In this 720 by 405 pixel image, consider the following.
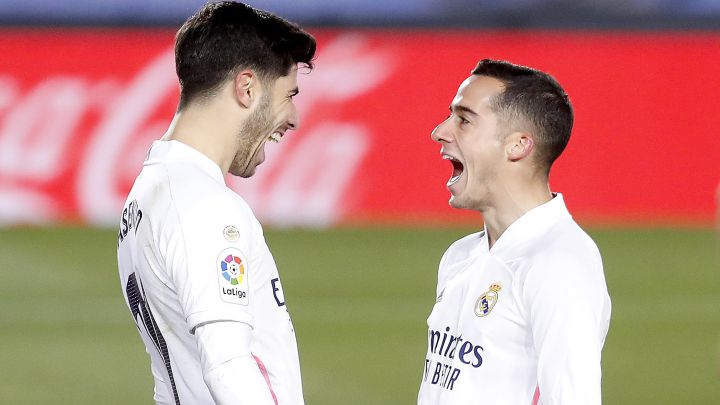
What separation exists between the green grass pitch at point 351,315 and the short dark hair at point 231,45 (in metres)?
3.73

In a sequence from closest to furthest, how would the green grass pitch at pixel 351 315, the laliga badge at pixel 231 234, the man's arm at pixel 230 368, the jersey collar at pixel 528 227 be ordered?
1. the man's arm at pixel 230 368
2. the laliga badge at pixel 231 234
3. the jersey collar at pixel 528 227
4. the green grass pitch at pixel 351 315

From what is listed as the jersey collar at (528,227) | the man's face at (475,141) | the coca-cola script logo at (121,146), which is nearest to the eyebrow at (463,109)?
the man's face at (475,141)

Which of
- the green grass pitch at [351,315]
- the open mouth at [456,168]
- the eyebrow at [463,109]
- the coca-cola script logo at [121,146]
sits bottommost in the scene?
the open mouth at [456,168]

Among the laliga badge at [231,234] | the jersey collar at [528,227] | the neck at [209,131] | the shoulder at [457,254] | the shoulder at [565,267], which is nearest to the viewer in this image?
the laliga badge at [231,234]

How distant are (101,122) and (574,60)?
4.72 meters

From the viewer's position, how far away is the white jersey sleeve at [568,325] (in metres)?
2.71

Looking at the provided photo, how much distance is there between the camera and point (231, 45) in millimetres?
2859

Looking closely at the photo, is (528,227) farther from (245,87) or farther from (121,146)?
(121,146)

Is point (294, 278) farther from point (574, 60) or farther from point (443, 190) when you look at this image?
point (574, 60)

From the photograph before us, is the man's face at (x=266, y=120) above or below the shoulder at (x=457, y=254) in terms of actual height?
above

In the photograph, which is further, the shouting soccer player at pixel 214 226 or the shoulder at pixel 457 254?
the shoulder at pixel 457 254

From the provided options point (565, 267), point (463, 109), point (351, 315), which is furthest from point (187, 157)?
point (351, 315)

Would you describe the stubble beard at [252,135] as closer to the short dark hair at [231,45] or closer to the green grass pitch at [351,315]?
the short dark hair at [231,45]

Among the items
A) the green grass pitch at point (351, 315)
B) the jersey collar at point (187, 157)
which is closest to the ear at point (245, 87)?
the jersey collar at point (187, 157)
